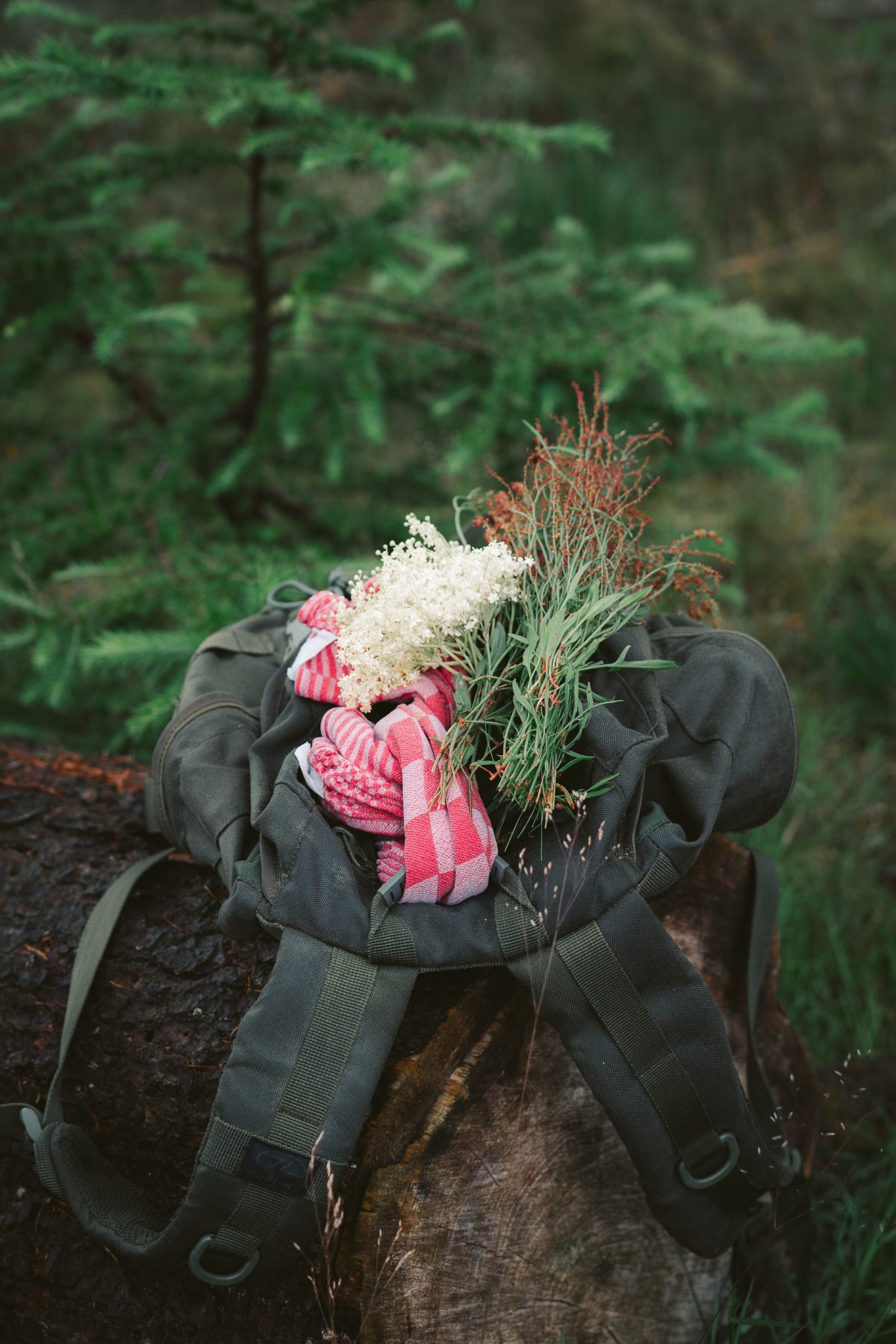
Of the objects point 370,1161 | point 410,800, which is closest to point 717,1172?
point 370,1161

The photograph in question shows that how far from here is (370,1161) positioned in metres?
1.46

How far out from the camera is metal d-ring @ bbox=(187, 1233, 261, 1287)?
140 cm

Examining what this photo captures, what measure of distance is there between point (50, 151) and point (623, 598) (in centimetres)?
276

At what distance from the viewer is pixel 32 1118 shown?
158 cm

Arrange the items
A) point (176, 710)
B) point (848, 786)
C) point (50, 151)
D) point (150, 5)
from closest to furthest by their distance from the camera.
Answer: point (176, 710) → point (50, 151) → point (848, 786) → point (150, 5)

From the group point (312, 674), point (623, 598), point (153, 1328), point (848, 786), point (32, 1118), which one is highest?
point (623, 598)

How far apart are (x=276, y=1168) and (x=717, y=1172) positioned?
2.45 ft

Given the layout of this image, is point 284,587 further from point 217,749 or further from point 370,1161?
point 370,1161

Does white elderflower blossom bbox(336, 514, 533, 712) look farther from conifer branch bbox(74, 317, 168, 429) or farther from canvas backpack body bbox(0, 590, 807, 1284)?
conifer branch bbox(74, 317, 168, 429)

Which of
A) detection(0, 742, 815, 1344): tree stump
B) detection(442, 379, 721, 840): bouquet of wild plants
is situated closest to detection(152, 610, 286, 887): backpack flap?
detection(0, 742, 815, 1344): tree stump

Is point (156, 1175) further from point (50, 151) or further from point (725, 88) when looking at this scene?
point (725, 88)

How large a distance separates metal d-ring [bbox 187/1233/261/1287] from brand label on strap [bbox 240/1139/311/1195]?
122 mm

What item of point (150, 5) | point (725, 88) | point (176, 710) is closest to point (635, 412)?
point (176, 710)

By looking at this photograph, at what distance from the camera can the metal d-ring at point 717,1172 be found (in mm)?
1565
